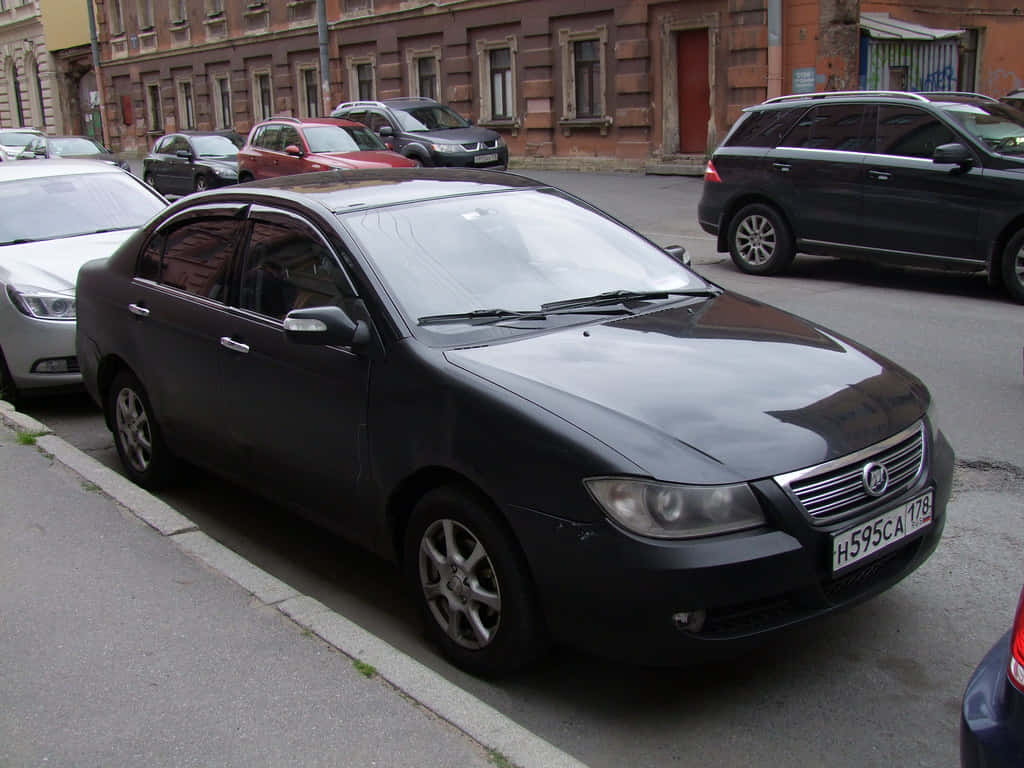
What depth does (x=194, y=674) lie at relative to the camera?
3.61 m

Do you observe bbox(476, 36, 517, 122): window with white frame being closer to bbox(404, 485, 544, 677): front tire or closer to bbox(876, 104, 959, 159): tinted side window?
bbox(876, 104, 959, 159): tinted side window

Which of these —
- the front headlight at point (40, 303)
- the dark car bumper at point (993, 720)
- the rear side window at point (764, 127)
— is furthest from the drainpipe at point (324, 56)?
the dark car bumper at point (993, 720)

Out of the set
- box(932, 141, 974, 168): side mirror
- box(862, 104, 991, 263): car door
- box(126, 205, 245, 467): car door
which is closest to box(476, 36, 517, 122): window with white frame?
box(862, 104, 991, 263): car door

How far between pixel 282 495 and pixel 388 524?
772 mm

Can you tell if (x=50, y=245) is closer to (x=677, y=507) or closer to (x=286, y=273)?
(x=286, y=273)

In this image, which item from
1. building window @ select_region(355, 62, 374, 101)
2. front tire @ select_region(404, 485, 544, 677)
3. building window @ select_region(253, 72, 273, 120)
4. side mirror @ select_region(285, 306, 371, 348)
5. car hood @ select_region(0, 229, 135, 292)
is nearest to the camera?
front tire @ select_region(404, 485, 544, 677)

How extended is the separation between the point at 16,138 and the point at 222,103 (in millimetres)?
12030

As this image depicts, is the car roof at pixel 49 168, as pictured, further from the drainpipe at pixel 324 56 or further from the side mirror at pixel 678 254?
the drainpipe at pixel 324 56

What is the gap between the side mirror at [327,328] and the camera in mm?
4004

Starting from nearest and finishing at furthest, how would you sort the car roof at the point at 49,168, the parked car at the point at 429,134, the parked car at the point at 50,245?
1. the parked car at the point at 50,245
2. the car roof at the point at 49,168
3. the parked car at the point at 429,134

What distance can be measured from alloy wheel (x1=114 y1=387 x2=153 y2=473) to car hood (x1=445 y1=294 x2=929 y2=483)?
97.9 inches

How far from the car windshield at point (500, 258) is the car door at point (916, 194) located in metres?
6.14

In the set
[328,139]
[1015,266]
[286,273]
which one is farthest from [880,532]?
[328,139]

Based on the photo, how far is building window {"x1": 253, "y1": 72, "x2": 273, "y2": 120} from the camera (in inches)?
1494
